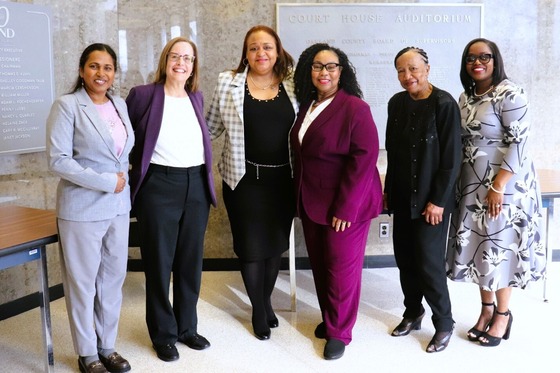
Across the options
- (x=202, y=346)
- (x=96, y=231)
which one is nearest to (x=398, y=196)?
(x=202, y=346)

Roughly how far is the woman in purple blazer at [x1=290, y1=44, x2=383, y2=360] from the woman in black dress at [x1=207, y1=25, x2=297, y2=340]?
0.10m

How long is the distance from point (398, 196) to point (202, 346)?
4.27ft

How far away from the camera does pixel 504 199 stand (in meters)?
2.66

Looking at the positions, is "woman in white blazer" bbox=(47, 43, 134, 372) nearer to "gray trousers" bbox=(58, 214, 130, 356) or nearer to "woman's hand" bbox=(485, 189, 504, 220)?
"gray trousers" bbox=(58, 214, 130, 356)

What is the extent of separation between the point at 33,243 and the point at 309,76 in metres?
1.53

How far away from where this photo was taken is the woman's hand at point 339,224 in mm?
2625

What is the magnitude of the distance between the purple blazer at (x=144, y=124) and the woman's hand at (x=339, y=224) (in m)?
0.71

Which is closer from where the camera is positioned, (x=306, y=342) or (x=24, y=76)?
(x=306, y=342)

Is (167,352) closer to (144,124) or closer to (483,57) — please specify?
(144,124)

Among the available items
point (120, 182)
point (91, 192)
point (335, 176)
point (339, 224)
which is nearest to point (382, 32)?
point (335, 176)

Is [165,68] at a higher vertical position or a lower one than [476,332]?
higher

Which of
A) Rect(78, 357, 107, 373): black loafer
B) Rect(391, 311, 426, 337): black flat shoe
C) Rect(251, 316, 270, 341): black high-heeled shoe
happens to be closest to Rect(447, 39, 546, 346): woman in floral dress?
Rect(391, 311, 426, 337): black flat shoe

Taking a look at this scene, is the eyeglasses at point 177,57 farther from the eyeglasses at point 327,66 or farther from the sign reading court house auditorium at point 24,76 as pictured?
the sign reading court house auditorium at point 24,76

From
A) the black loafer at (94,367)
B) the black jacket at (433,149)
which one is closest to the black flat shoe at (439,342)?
the black jacket at (433,149)
